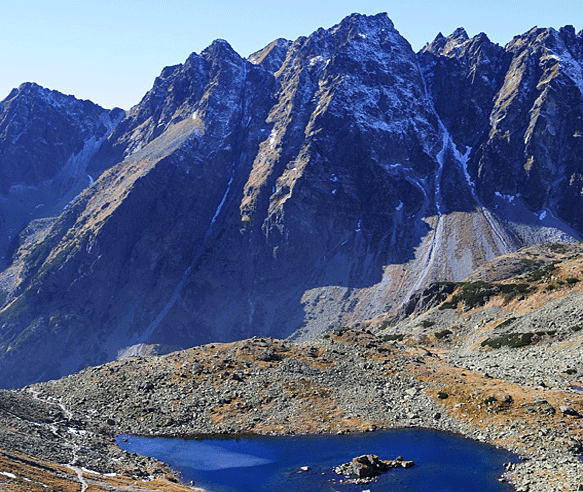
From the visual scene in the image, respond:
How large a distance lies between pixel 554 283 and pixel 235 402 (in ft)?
261

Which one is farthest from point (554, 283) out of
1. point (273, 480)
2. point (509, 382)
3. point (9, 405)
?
point (9, 405)

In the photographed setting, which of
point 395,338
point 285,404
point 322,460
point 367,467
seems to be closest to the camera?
point 367,467

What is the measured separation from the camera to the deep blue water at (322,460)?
190 feet

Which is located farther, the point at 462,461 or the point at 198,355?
the point at 198,355

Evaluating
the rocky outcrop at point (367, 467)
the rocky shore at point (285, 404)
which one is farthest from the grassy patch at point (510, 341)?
the rocky outcrop at point (367, 467)

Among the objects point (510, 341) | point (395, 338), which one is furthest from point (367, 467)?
point (395, 338)

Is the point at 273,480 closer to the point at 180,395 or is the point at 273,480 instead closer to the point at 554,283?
the point at 180,395

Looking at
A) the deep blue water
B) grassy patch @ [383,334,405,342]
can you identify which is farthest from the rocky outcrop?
grassy patch @ [383,334,405,342]

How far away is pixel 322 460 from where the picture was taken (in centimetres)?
6550

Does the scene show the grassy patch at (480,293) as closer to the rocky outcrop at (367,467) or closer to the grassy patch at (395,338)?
the grassy patch at (395,338)

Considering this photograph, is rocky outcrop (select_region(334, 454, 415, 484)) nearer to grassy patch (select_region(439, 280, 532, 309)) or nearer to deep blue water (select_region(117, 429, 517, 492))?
deep blue water (select_region(117, 429, 517, 492))

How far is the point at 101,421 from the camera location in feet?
262

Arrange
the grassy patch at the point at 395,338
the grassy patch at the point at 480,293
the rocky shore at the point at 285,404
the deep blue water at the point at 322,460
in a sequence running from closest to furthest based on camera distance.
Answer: the deep blue water at the point at 322,460 → the rocky shore at the point at 285,404 → the grassy patch at the point at 480,293 → the grassy patch at the point at 395,338

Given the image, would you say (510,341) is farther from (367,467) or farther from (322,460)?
(367,467)
